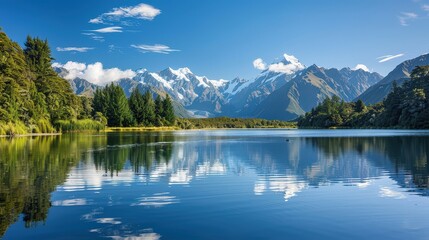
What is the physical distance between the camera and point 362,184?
23.5 metres

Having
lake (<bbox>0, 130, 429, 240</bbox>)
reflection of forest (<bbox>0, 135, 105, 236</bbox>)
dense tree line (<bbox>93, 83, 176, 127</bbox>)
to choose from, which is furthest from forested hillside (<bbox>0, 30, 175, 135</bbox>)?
lake (<bbox>0, 130, 429, 240</bbox>)

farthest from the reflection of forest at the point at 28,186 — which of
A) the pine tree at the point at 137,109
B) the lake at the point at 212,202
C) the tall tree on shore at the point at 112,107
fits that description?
the pine tree at the point at 137,109

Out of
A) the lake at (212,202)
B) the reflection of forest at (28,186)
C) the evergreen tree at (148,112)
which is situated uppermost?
the evergreen tree at (148,112)

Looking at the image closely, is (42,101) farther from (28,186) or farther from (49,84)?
(28,186)

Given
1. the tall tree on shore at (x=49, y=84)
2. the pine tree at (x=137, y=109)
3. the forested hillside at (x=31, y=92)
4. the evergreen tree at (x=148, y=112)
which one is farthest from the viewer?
the evergreen tree at (x=148, y=112)

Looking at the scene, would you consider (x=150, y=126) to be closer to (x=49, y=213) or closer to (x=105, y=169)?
(x=105, y=169)

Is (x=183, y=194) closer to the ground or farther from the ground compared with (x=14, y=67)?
closer to the ground

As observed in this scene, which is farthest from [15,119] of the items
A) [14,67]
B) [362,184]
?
[362,184]

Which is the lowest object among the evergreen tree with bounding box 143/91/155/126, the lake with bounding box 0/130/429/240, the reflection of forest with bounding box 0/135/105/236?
the lake with bounding box 0/130/429/240

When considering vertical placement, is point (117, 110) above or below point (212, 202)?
above

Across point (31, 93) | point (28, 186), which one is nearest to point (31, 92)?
point (31, 93)

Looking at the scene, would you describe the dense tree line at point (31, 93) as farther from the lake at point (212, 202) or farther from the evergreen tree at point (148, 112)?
the lake at point (212, 202)

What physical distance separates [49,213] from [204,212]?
595 centimetres

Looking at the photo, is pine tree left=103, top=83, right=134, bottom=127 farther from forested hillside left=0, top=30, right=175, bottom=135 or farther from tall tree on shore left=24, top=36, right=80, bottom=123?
tall tree on shore left=24, top=36, right=80, bottom=123
